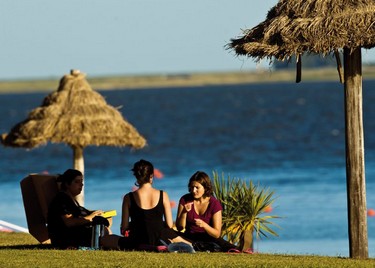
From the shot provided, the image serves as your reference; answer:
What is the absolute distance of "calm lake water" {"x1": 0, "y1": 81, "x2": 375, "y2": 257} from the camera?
2811 cm

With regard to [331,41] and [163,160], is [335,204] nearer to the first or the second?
[331,41]

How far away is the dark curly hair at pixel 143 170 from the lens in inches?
541

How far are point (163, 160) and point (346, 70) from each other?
139 ft

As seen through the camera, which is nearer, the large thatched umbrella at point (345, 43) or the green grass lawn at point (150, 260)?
the green grass lawn at point (150, 260)

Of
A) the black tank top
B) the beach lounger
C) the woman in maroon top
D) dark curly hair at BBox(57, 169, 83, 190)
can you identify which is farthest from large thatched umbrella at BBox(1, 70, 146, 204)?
the black tank top

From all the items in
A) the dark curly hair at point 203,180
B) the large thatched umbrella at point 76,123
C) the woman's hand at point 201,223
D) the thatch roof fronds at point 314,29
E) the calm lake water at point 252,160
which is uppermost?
the thatch roof fronds at point 314,29

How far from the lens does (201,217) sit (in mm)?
14281

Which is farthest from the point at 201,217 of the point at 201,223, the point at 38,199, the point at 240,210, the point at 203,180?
the point at 38,199

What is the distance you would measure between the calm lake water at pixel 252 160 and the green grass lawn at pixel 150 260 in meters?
8.16

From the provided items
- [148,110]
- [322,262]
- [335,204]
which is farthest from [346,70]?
[148,110]

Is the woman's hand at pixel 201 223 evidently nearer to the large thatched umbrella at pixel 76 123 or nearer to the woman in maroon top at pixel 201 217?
the woman in maroon top at pixel 201 217

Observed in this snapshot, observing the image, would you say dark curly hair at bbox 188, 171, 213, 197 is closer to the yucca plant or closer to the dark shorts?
the dark shorts

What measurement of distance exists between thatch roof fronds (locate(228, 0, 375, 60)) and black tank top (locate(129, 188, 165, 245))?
210cm

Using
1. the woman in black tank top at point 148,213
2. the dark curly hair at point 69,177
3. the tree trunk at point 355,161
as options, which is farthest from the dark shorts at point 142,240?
the tree trunk at point 355,161
